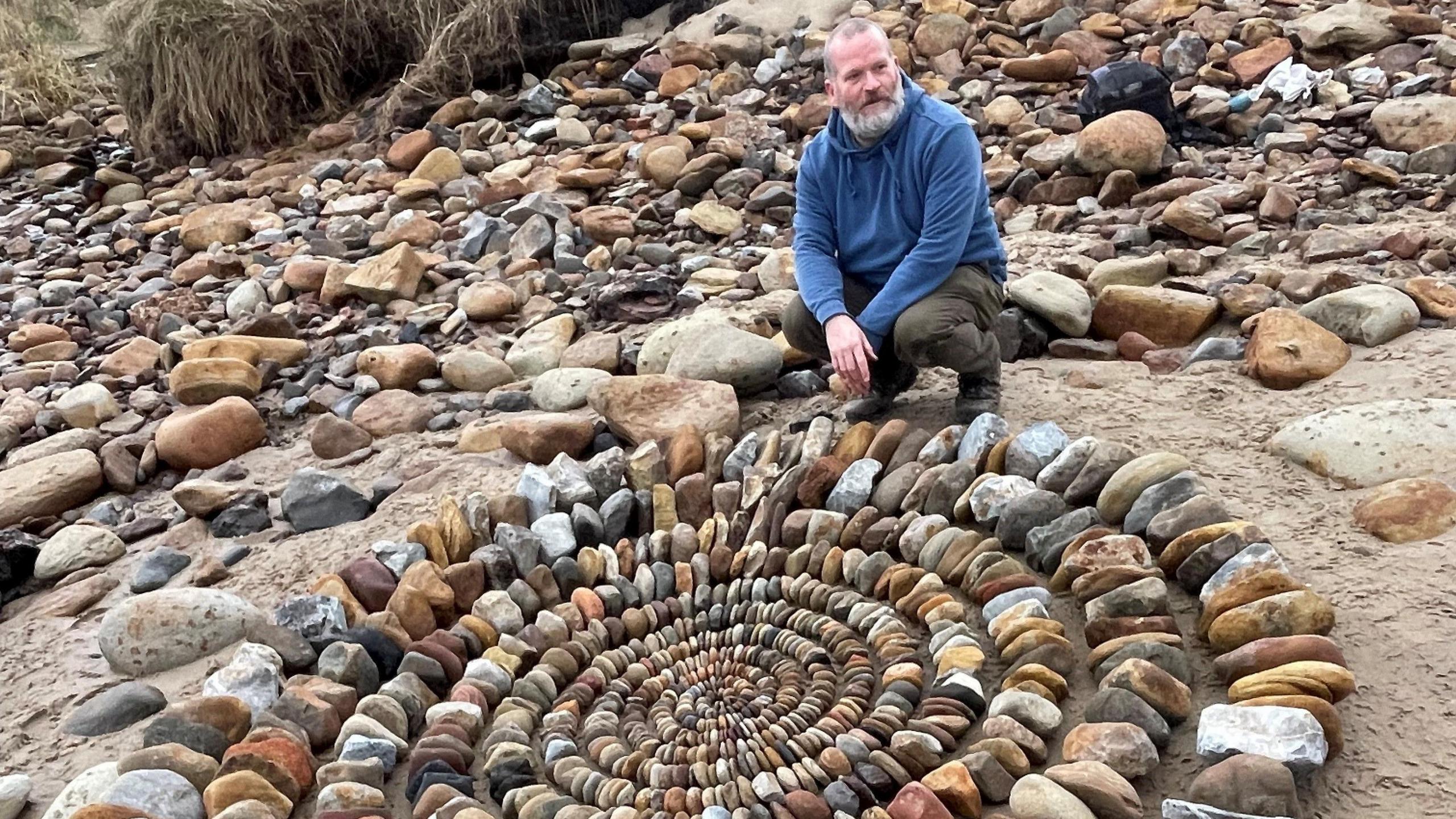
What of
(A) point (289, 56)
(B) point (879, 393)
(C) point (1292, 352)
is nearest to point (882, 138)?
(B) point (879, 393)

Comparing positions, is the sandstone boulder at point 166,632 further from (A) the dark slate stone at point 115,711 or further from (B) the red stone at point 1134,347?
(B) the red stone at point 1134,347

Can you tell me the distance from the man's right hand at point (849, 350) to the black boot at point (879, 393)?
0.37m

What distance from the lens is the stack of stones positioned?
237cm

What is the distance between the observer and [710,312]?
461 centimetres

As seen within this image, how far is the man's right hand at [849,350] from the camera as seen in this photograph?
339cm

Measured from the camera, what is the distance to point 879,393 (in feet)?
12.6

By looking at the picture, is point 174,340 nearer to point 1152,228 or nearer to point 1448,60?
point 1152,228

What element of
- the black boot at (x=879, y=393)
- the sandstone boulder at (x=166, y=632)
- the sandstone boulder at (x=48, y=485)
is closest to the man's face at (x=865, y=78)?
the black boot at (x=879, y=393)

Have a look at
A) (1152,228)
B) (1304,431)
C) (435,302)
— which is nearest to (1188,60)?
(1152,228)

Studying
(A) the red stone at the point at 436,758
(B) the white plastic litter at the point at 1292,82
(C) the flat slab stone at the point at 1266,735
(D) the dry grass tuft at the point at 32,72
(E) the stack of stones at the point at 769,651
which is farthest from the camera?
(D) the dry grass tuft at the point at 32,72

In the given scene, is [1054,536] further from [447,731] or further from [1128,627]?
[447,731]

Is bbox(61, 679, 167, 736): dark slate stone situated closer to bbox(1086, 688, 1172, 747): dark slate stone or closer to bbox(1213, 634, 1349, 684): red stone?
bbox(1086, 688, 1172, 747): dark slate stone

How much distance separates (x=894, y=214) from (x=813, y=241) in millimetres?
272

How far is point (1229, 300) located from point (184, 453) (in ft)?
12.3
